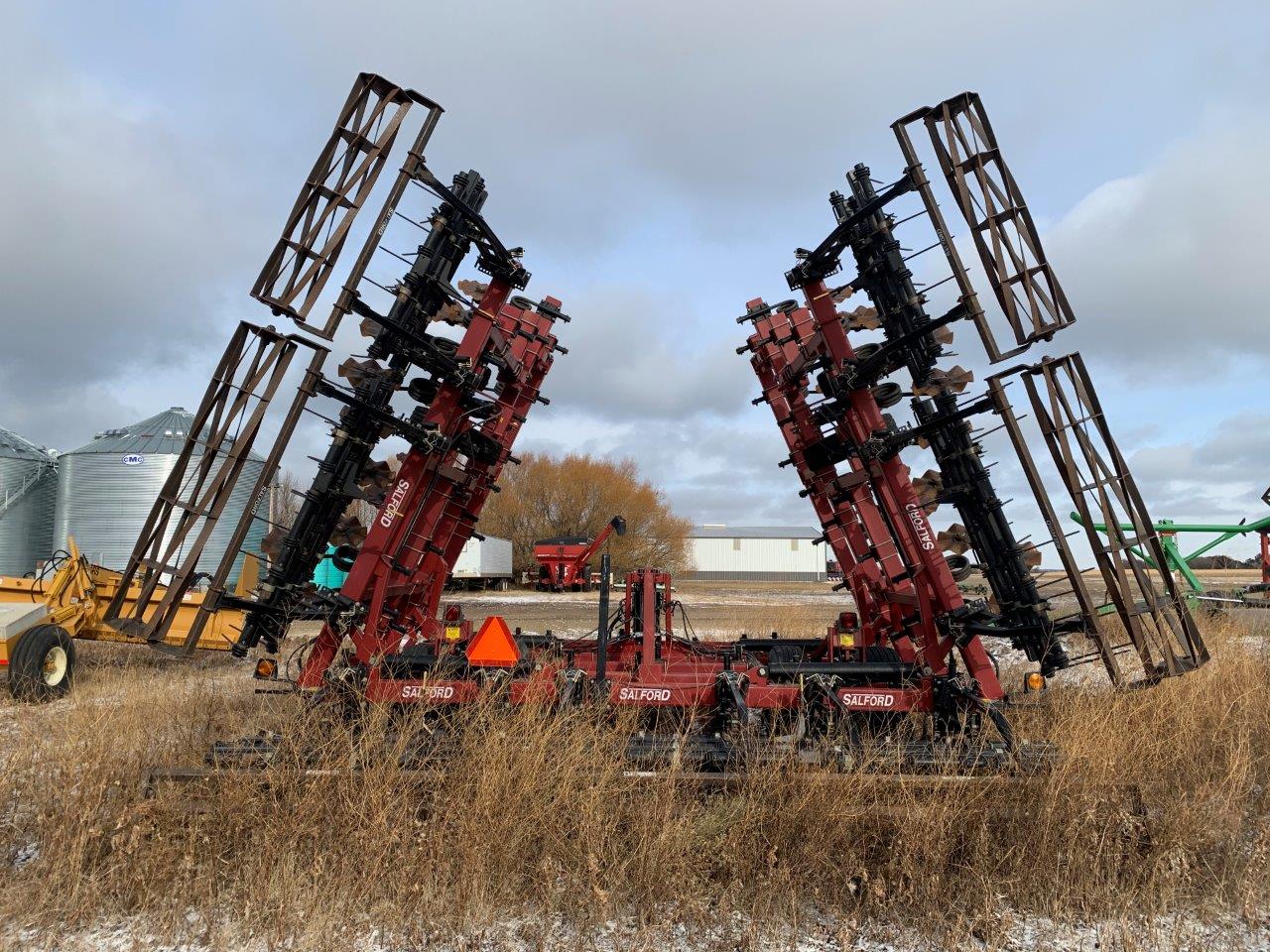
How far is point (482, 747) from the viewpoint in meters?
5.32

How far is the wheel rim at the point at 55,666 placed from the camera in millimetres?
11297

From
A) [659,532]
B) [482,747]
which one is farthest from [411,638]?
[659,532]

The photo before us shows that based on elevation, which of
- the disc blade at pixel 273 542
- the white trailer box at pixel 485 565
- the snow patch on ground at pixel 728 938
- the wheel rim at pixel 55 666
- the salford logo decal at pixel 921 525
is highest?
the white trailer box at pixel 485 565

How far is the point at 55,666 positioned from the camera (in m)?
11.4

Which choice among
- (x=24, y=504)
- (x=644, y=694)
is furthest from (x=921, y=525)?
(x=24, y=504)

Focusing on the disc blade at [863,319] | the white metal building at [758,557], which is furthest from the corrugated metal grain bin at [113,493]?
the white metal building at [758,557]

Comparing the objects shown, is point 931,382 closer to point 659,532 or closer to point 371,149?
point 371,149

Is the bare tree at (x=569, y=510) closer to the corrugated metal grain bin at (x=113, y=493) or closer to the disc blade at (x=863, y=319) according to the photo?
the corrugated metal grain bin at (x=113, y=493)

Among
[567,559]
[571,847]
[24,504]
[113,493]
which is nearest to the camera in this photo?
[571,847]

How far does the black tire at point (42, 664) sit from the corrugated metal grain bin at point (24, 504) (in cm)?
2126

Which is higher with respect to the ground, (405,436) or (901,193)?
(901,193)

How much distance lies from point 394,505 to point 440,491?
56 centimetres

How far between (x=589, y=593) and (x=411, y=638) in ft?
119

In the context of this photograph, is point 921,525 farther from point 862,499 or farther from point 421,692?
point 421,692
